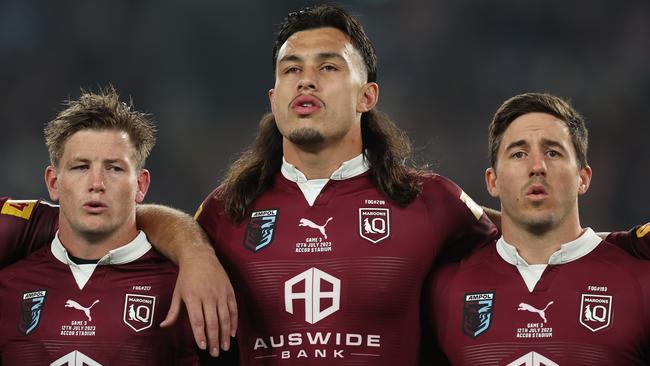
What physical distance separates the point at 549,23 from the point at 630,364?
19.3 feet

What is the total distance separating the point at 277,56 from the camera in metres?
4.03

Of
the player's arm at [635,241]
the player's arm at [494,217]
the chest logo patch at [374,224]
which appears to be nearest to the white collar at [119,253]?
the chest logo patch at [374,224]

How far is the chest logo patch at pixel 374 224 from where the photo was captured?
12.2 feet

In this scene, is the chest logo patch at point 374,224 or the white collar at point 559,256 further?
the chest logo patch at point 374,224

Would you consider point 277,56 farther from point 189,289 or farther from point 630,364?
point 630,364

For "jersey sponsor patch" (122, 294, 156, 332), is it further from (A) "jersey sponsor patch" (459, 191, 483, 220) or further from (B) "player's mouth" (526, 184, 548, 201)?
(B) "player's mouth" (526, 184, 548, 201)

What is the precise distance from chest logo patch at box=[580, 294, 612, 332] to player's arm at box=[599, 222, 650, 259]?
0.24 meters

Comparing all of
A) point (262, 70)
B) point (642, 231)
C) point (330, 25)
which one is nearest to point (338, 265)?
point (330, 25)

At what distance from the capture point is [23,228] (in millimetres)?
3777

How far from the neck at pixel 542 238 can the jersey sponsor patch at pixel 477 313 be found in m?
0.21

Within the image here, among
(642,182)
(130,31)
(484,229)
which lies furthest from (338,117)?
(130,31)

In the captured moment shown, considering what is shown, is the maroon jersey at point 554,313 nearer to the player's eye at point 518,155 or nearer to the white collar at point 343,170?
the player's eye at point 518,155

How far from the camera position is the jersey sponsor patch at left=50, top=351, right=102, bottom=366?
349cm

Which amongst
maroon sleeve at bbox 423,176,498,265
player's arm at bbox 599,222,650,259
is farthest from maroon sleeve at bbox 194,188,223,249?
player's arm at bbox 599,222,650,259
